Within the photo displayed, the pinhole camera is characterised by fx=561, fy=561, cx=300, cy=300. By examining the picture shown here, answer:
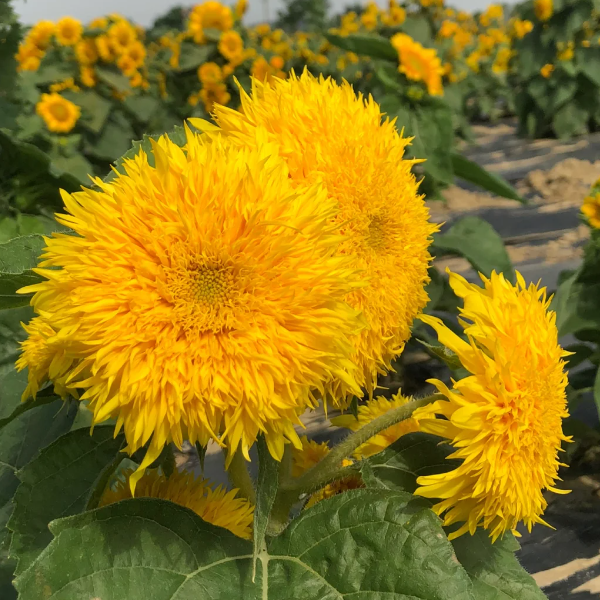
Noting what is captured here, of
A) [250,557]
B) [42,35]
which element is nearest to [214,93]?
[42,35]

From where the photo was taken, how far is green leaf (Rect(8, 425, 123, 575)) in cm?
50

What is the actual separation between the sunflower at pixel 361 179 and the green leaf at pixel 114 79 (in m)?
2.88

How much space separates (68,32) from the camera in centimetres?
292

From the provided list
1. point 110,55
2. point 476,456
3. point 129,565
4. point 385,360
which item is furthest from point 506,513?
point 110,55

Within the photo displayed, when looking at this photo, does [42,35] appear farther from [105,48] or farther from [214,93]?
[214,93]

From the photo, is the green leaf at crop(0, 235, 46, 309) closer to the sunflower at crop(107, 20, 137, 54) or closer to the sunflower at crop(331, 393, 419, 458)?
the sunflower at crop(331, 393, 419, 458)

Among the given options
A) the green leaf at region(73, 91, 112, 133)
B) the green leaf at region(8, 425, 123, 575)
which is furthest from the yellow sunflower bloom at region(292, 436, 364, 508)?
the green leaf at region(73, 91, 112, 133)

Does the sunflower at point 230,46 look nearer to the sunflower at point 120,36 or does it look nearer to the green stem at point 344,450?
the sunflower at point 120,36

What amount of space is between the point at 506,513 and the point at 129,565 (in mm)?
304

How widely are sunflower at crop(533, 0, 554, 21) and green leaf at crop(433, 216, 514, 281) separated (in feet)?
10.7

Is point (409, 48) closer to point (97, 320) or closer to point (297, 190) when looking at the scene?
point (297, 190)

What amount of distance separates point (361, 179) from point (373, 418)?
299 millimetres

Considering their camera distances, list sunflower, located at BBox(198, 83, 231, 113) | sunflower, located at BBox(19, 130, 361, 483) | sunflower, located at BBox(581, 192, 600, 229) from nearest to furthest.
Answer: sunflower, located at BBox(19, 130, 361, 483), sunflower, located at BBox(581, 192, 600, 229), sunflower, located at BBox(198, 83, 231, 113)

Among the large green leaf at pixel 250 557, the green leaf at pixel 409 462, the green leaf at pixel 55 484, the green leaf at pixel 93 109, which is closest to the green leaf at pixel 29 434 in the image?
the green leaf at pixel 55 484
